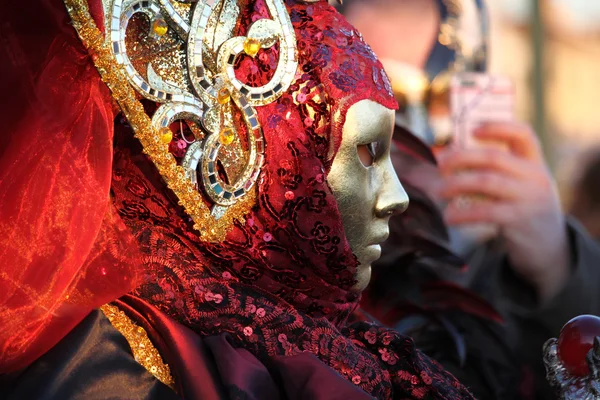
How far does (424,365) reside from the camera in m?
1.78

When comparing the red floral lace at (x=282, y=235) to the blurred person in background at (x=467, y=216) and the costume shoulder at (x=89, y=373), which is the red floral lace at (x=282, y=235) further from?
the blurred person in background at (x=467, y=216)

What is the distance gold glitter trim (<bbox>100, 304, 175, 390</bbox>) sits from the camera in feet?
4.75

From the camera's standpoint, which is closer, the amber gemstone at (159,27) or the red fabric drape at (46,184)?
the red fabric drape at (46,184)

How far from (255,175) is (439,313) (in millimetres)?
1188

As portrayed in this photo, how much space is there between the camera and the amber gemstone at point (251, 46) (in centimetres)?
157

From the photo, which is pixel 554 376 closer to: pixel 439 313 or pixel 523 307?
pixel 439 313

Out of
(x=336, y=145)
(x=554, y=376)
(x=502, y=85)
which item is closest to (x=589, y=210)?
(x=502, y=85)

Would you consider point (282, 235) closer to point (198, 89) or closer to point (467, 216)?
point (198, 89)

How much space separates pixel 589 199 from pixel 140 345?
292cm

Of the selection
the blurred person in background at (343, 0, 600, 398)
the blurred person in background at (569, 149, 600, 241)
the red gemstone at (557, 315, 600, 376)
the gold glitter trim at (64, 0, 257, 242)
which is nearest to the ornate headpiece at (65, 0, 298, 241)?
the gold glitter trim at (64, 0, 257, 242)

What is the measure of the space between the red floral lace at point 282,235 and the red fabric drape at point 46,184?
14 centimetres

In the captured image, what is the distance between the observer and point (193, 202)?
1530 mm

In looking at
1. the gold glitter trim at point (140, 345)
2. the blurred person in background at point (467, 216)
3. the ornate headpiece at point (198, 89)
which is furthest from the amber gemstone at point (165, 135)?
the blurred person in background at point (467, 216)

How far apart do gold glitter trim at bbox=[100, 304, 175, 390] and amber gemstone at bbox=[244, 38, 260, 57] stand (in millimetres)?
448
